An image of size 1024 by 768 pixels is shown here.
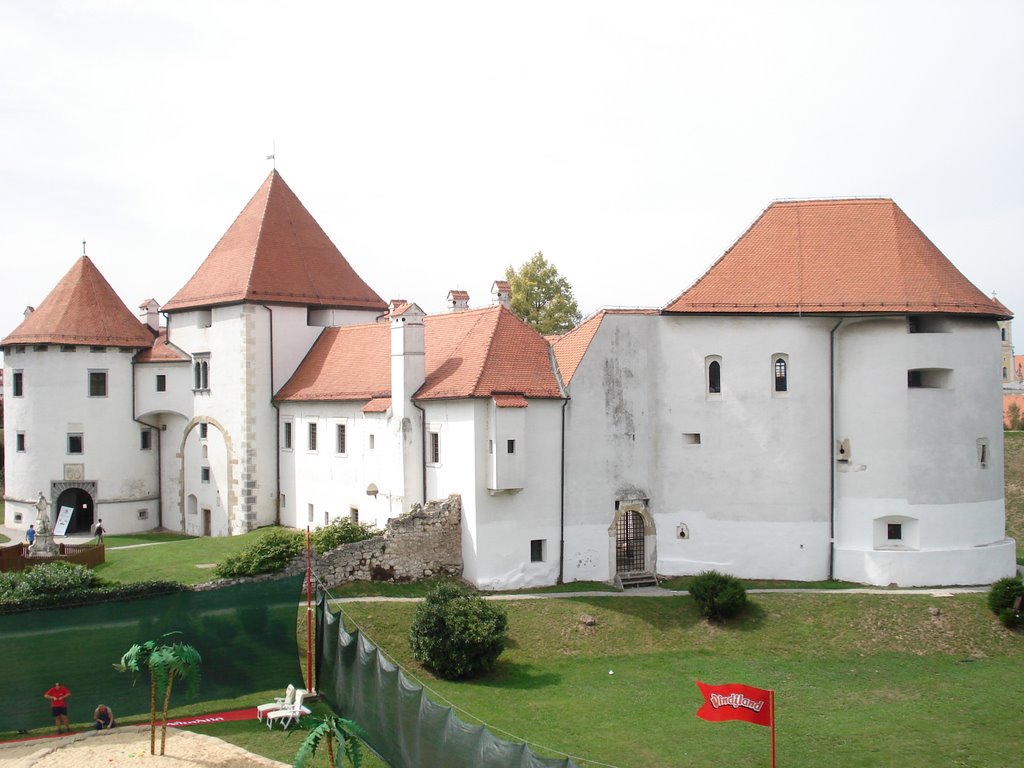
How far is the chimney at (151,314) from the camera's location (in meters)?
48.4

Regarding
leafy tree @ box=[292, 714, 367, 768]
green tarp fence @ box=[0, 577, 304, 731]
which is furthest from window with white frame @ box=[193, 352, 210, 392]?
leafy tree @ box=[292, 714, 367, 768]

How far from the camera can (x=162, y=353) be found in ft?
149

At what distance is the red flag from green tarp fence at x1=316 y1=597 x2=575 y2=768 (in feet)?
10.9

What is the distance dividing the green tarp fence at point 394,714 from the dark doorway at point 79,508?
Result: 25.0m

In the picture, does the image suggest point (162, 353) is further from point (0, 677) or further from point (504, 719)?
point (504, 719)

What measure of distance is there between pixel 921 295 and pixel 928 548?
8.14 m

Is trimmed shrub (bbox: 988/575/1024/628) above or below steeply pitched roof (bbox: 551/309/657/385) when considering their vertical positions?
below

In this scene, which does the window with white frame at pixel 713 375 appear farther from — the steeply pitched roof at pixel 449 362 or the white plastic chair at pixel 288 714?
the white plastic chair at pixel 288 714

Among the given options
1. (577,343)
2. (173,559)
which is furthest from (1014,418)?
(173,559)

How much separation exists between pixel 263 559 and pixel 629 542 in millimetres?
11820

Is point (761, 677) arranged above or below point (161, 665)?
below

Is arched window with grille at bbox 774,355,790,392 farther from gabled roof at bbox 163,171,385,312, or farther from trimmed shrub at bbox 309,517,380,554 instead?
gabled roof at bbox 163,171,385,312

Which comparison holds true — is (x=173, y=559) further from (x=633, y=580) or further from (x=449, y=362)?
(x=633, y=580)

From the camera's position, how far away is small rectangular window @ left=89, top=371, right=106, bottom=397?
45.0m
